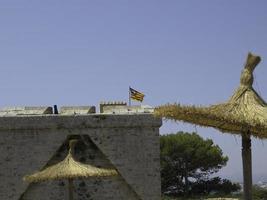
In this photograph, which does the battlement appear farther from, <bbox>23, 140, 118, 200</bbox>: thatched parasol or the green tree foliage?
the green tree foliage

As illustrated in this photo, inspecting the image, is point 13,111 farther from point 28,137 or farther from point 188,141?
point 188,141

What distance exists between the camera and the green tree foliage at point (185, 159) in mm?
31297

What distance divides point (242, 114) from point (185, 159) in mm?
24885

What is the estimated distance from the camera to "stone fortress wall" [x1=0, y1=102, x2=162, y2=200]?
16.4m

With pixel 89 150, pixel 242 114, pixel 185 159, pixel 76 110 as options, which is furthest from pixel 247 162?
pixel 185 159

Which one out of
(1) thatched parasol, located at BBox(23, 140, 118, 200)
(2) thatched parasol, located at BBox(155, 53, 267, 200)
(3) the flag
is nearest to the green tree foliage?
(3) the flag

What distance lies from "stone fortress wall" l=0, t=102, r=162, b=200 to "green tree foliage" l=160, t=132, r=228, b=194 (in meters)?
14.4

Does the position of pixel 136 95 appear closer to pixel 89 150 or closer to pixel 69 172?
pixel 89 150

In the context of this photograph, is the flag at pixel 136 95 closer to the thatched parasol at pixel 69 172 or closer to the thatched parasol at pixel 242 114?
the thatched parasol at pixel 69 172

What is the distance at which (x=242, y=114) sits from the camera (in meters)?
7.14

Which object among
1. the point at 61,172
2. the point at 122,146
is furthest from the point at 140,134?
the point at 61,172

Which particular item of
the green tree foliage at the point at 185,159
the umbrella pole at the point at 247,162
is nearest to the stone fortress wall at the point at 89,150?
the umbrella pole at the point at 247,162

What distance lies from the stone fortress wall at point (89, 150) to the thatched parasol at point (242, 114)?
29.6 ft

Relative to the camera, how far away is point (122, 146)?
16.6m
